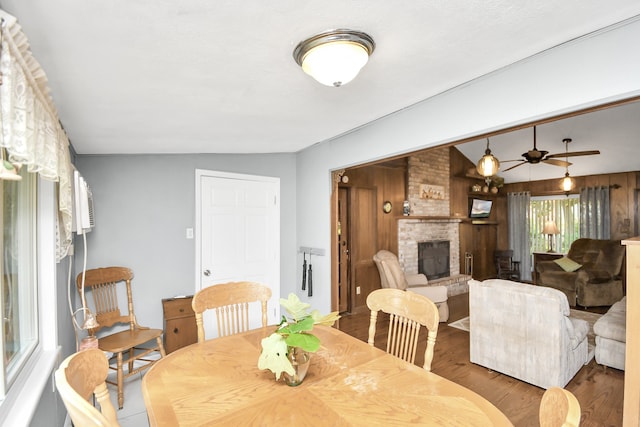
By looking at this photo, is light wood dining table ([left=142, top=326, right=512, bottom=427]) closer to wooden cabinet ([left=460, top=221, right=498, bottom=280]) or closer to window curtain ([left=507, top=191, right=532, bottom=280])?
wooden cabinet ([left=460, top=221, right=498, bottom=280])

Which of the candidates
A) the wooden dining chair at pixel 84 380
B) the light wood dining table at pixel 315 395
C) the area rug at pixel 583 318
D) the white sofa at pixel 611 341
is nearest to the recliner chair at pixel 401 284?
the area rug at pixel 583 318

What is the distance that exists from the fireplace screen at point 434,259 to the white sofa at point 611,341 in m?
2.71

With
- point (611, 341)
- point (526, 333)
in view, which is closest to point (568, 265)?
point (611, 341)

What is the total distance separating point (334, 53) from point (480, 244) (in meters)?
7.19

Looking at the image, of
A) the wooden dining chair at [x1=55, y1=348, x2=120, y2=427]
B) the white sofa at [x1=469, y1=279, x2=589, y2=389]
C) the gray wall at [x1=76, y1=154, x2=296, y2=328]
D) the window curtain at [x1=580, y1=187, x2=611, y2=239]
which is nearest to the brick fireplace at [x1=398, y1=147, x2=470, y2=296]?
the white sofa at [x1=469, y1=279, x2=589, y2=389]

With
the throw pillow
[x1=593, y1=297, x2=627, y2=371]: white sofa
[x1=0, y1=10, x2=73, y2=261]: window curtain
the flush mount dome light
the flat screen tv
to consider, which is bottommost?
[x1=593, y1=297, x2=627, y2=371]: white sofa

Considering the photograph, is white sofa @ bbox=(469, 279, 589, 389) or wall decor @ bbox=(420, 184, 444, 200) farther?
wall decor @ bbox=(420, 184, 444, 200)

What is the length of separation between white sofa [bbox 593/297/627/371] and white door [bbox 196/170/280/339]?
10.8 ft

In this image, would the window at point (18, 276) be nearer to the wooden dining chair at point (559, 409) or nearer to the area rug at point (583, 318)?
the wooden dining chair at point (559, 409)

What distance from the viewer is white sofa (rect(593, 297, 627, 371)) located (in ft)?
9.73

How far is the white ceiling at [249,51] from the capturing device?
1143mm

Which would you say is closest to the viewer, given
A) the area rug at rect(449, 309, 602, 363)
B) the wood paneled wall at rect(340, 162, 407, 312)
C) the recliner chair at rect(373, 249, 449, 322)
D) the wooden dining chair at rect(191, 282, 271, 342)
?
the wooden dining chair at rect(191, 282, 271, 342)

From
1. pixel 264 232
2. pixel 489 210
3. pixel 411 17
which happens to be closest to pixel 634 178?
pixel 489 210

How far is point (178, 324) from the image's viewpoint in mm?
3162
